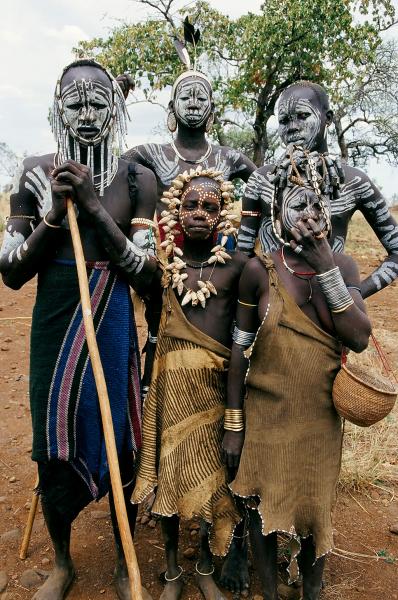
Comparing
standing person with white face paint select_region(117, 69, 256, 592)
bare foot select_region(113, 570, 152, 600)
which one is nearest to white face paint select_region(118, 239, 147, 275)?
standing person with white face paint select_region(117, 69, 256, 592)

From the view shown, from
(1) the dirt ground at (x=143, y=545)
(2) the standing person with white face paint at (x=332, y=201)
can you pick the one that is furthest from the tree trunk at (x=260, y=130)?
(2) the standing person with white face paint at (x=332, y=201)

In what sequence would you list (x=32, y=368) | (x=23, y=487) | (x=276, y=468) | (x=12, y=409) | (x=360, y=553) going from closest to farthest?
(x=276, y=468)
(x=32, y=368)
(x=360, y=553)
(x=23, y=487)
(x=12, y=409)

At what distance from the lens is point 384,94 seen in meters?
16.3

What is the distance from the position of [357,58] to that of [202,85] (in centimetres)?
885

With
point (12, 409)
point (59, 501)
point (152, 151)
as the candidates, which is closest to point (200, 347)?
point (59, 501)

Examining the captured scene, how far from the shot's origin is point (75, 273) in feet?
7.73

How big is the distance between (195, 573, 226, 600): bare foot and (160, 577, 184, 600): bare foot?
0.33 ft

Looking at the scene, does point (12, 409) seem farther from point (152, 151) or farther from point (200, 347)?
point (200, 347)

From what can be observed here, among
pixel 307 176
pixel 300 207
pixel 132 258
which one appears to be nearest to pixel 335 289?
pixel 300 207

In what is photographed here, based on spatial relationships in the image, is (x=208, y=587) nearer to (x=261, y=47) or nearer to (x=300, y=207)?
(x=300, y=207)

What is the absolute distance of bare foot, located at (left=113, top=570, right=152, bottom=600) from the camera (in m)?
2.67

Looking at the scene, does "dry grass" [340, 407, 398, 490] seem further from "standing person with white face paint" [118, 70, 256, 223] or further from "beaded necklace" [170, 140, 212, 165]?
"beaded necklace" [170, 140, 212, 165]

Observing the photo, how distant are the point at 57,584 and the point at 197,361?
1.28 meters

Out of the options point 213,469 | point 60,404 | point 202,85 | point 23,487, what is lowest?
point 23,487
